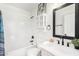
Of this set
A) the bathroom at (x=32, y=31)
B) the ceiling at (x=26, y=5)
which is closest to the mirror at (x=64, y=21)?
the bathroom at (x=32, y=31)

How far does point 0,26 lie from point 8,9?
0.27m

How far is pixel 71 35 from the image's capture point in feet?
4.94

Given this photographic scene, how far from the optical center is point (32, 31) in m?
1.55

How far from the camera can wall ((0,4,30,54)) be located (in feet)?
4.78

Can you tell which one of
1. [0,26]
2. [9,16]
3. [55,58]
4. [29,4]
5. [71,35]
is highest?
[29,4]

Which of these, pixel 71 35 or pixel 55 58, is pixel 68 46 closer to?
pixel 71 35

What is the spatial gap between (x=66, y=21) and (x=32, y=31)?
1.79 feet

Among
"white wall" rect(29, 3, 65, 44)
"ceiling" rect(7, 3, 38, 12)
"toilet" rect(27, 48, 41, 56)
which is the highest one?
"ceiling" rect(7, 3, 38, 12)

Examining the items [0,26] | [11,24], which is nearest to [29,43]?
[11,24]

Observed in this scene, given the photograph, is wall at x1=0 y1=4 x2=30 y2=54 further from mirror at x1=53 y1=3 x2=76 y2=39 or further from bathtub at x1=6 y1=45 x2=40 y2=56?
mirror at x1=53 y1=3 x2=76 y2=39

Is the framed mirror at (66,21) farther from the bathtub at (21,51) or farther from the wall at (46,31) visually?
the bathtub at (21,51)

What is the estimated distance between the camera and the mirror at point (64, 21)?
1.49 metres

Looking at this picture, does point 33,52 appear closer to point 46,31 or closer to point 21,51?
point 21,51

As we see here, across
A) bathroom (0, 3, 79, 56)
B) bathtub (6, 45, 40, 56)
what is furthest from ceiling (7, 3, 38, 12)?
bathtub (6, 45, 40, 56)
